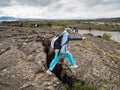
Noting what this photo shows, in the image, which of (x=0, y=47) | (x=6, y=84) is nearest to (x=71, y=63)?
(x=6, y=84)

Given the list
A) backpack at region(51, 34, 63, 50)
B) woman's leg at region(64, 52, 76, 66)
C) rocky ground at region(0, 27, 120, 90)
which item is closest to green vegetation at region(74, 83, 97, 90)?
rocky ground at region(0, 27, 120, 90)

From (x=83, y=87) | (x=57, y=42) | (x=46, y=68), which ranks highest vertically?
(x=57, y=42)

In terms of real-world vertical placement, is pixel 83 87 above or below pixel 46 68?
below

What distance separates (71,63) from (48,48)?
5456 millimetres

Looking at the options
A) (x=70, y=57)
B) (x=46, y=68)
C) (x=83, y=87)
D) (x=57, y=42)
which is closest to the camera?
(x=83, y=87)

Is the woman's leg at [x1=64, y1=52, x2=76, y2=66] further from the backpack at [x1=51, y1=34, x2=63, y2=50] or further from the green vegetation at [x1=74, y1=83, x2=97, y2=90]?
the green vegetation at [x1=74, y1=83, x2=97, y2=90]

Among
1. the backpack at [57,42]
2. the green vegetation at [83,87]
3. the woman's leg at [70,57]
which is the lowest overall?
the green vegetation at [83,87]

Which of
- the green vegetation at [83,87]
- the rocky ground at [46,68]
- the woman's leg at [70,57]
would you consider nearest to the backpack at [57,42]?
the woman's leg at [70,57]

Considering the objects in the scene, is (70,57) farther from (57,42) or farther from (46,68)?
(46,68)

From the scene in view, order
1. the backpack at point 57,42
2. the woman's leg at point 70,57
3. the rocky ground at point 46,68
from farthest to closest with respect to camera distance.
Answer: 1. the woman's leg at point 70,57
2. the backpack at point 57,42
3. the rocky ground at point 46,68

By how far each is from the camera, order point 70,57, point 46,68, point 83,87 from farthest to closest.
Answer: point 46,68 < point 70,57 < point 83,87

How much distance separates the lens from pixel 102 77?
16141mm

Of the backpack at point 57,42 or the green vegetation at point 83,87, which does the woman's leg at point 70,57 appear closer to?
the backpack at point 57,42

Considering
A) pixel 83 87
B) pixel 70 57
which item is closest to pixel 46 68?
pixel 70 57
